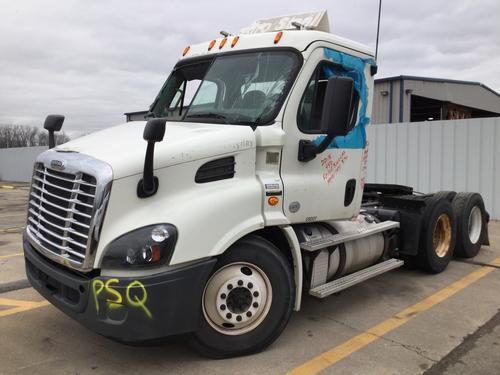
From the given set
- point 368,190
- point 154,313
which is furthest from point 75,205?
point 368,190

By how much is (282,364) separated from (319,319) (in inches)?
42.9

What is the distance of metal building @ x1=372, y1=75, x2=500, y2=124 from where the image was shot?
17000mm

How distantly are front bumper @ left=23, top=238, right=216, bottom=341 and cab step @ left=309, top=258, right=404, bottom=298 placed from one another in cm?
131

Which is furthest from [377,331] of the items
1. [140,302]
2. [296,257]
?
[140,302]

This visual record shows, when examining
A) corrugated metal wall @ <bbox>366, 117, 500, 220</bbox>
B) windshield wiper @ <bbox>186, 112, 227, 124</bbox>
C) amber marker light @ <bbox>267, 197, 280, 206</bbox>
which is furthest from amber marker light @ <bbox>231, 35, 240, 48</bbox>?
corrugated metal wall @ <bbox>366, 117, 500, 220</bbox>

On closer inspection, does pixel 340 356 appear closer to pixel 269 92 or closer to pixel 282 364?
pixel 282 364

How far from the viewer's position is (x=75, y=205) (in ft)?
10.8

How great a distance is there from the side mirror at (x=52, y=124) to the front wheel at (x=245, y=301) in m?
2.27

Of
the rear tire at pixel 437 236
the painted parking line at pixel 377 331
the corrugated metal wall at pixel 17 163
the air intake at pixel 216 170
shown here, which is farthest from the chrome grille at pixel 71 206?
the corrugated metal wall at pixel 17 163

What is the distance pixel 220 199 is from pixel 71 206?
3.51 feet

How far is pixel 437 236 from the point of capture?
21.6 ft

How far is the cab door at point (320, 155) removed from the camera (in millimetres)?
4039

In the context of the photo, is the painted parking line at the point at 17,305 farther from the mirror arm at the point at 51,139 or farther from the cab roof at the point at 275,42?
the cab roof at the point at 275,42

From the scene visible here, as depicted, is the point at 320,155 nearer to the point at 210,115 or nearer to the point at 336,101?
the point at 336,101
